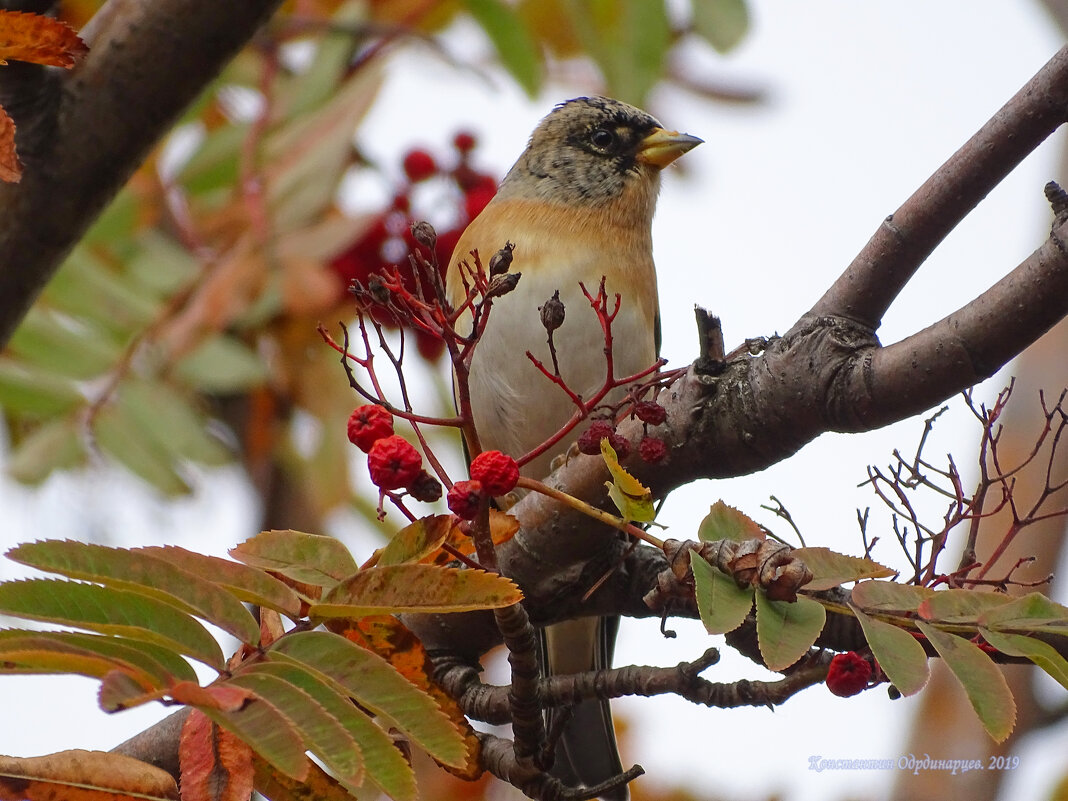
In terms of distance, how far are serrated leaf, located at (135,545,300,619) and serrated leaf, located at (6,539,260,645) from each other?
33 millimetres

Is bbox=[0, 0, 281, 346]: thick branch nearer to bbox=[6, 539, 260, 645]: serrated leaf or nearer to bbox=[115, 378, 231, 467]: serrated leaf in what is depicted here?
bbox=[115, 378, 231, 467]: serrated leaf

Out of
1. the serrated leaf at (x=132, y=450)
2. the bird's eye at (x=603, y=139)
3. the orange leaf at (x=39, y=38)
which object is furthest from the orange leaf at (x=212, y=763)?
the bird's eye at (x=603, y=139)

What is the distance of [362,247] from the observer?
424 cm

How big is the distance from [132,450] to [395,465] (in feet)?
6.57

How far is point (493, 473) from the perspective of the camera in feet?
5.53

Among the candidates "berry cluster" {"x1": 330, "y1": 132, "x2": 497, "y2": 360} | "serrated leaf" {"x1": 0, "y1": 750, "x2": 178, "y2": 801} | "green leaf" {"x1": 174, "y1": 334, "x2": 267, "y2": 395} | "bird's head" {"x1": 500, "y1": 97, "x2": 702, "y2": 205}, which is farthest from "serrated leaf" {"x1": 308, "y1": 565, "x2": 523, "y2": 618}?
"bird's head" {"x1": 500, "y1": 97, "x2": 702, "y2": 205}

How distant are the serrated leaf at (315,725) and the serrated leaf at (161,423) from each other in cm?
217

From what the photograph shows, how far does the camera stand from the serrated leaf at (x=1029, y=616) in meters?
1.67

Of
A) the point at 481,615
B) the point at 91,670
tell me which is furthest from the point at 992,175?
the point at 91,670

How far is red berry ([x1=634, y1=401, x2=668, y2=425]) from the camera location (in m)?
1.98

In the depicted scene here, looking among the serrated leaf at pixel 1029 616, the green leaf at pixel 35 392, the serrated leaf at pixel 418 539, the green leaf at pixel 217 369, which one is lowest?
the serrated leaf at pixel 1029 616

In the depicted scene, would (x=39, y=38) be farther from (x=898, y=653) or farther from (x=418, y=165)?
(x=418, y=165)

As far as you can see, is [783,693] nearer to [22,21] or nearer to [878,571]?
[878,571]

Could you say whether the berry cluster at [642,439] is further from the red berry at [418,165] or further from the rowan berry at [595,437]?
the red berry at [418,165]
